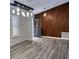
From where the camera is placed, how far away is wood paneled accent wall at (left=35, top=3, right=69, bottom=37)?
35.4 ft

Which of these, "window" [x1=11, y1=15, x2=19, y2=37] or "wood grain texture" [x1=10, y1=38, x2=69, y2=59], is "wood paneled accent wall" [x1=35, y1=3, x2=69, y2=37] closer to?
"window" [x1=11, y1=15, x2=19, y2=37]

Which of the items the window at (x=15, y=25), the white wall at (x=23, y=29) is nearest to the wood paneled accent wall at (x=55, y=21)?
the white wall at (x=23, y=29)

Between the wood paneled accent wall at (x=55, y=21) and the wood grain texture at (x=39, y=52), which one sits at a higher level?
the wood paneled accent wall at (x=55, y=21)

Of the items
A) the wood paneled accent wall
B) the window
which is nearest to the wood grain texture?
the window

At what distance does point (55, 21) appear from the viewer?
11141 millimetres

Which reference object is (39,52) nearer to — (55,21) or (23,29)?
(23,29)

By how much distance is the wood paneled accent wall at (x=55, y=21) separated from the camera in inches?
425

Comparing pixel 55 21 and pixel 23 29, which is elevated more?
pixel 55 21

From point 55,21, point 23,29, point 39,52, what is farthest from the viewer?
point 55,21

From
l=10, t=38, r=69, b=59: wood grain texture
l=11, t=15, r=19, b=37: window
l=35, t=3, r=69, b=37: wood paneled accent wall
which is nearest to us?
l=10, t=38, r=69, b=59: wood grain texture

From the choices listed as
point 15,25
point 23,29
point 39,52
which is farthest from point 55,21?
point 39,52

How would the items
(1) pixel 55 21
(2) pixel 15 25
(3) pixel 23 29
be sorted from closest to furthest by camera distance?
(2) pixel 15 25 → (3) pixel 23 29 → (1) pixel 55 21

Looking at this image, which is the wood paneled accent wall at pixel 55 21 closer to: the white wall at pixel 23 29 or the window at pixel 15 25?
the white wall at pixel 23 29
